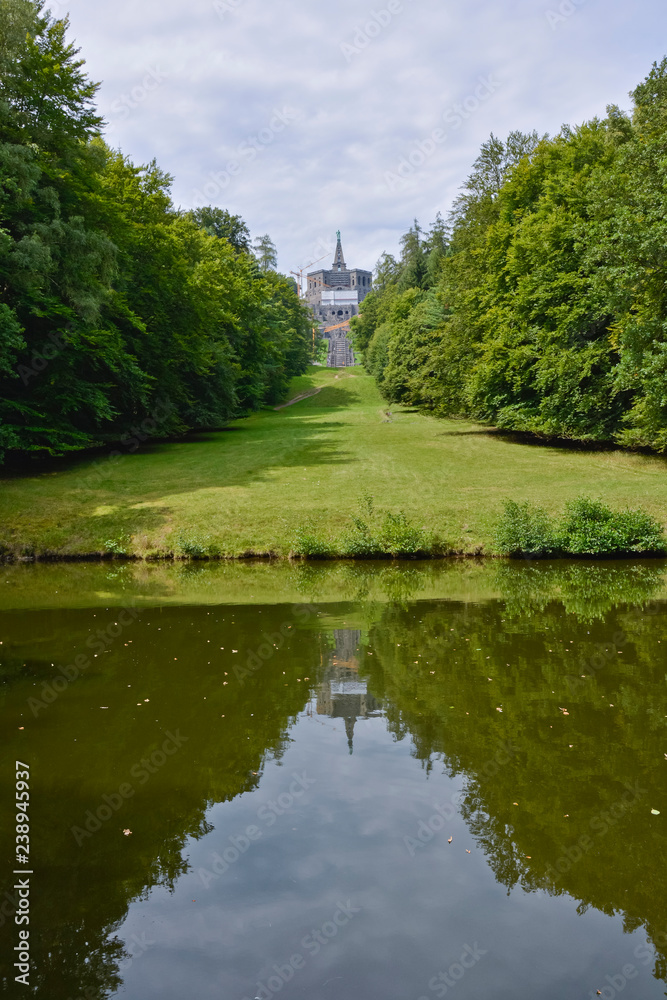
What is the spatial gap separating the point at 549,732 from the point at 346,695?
2329 mm

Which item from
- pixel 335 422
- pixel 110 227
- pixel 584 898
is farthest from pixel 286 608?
pixel 335 422

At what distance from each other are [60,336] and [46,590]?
12.3 meters

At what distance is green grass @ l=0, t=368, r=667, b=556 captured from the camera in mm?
18391

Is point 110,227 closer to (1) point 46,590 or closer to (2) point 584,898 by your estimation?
(1) point 46,590
